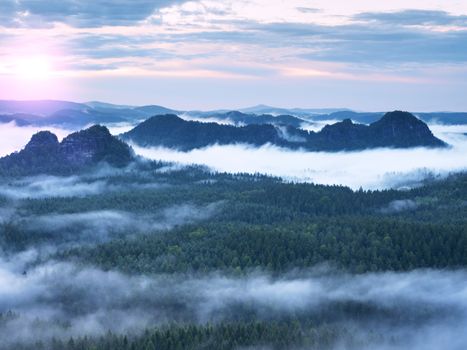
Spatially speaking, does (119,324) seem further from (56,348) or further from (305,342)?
(305,342)

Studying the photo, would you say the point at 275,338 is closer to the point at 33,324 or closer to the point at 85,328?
the point at 85,328

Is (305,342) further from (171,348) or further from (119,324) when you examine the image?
(119,324)

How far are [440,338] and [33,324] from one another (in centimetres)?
11192

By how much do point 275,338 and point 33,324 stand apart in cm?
6805

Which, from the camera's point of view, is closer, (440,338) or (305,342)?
(305,342)

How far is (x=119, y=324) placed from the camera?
198m

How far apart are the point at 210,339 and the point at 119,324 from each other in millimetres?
34280

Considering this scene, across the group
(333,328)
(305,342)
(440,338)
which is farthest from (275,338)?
(440,338)

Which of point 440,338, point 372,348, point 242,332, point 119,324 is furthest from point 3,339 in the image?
point 440,338

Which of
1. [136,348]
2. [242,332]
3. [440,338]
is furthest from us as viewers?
[440,338]

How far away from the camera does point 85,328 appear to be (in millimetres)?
193875

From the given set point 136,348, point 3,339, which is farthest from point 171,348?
A: point 3,339

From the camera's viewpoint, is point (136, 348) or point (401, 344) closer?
point (136, 348)

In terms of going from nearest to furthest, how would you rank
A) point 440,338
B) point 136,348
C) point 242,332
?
point 136,348
point 242,332
point 440,338
